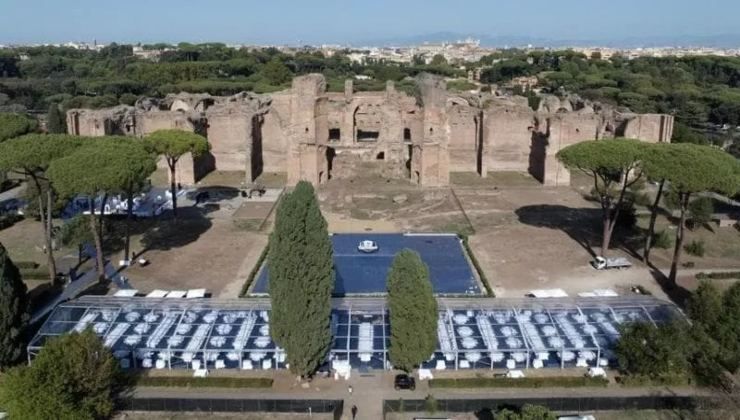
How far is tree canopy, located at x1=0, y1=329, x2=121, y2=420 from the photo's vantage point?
50.8 feet

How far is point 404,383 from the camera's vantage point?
19234 millimetres

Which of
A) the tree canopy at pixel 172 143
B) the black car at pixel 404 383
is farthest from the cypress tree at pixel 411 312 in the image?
the tree canopy at pixel 172 143

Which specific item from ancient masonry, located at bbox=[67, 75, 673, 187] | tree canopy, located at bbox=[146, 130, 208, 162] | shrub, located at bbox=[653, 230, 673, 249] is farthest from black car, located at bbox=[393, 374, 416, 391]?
ancient masonry, located at bbox=[67, 75, 673, 187]

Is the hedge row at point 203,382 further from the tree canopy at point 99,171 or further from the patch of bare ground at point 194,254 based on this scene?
the tree canopy at point 99,171

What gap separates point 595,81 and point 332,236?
2804 inches

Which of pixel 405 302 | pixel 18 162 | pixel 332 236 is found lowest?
pixel 332 236

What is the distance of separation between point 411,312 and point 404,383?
7.33ft

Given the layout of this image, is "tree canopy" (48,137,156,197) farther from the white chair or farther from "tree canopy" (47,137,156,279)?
the white chair

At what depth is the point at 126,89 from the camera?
8456 cm

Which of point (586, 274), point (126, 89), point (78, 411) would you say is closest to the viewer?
point (78, 411)

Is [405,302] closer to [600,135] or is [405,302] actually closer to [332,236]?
[332,236]

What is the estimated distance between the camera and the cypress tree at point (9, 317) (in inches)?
760

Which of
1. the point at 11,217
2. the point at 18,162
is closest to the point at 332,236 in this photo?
the point at 18,162

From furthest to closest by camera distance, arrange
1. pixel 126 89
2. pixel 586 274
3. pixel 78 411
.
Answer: pixel 126 89
pixel 586 274
pixel 78 411
